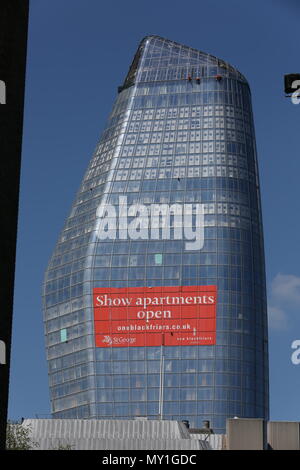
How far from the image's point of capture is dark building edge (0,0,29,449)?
33531 mm

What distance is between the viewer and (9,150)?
34688 mm

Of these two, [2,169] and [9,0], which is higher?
[9,0]

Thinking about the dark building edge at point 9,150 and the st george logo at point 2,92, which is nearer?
the st george logo at point 2,92

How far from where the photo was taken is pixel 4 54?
113 ft

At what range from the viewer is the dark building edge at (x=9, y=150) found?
110 feet

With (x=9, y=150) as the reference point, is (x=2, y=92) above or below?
above

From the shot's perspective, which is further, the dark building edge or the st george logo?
the dark building edge

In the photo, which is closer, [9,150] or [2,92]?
[2,92]
